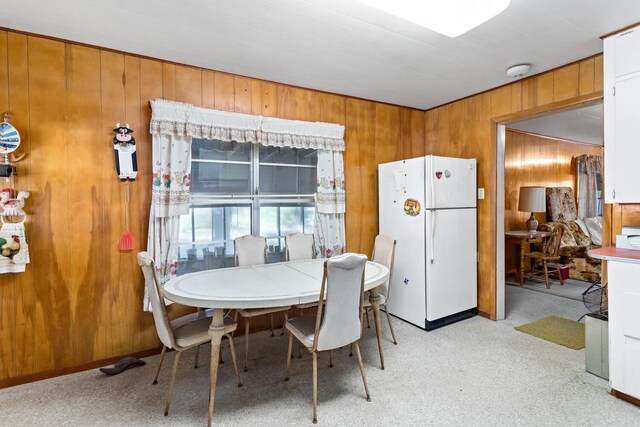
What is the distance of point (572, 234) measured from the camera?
5.24 meters

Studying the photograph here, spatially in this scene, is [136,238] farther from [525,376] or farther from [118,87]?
[525,376]

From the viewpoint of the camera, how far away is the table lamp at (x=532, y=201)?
16.7 ft

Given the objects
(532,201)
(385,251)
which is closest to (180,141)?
(385,251)

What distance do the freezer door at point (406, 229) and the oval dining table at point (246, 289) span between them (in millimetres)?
715

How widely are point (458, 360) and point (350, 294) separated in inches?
51.6

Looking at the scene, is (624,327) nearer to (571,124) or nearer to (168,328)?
(168,328)

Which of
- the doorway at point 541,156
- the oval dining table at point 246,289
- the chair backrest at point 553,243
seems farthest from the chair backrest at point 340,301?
the chair backrest at point 553,243

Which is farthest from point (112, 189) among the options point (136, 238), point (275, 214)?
point (275, 214)

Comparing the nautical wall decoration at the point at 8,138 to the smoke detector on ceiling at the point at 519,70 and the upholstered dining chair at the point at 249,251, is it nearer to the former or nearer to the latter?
the upholstered dining chair at the point at 249,251

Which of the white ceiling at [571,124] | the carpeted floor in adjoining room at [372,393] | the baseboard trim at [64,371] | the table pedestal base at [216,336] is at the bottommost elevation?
the carpeted floor in adjoining room at [372,393]

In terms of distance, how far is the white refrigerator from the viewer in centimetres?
311

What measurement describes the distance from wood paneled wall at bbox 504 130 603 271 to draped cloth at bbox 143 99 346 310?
3.61 m

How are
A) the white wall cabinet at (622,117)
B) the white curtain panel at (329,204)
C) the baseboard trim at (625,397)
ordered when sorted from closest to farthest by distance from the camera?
the baseboard trim at (625,397) → the white wall cabinet at (622,117) → the white curtain panel at (329,204)

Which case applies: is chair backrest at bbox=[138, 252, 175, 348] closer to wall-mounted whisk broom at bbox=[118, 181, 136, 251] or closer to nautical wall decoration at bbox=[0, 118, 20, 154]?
wall-mounted whisk broom at bbox=[118, 181, 136, 251]
